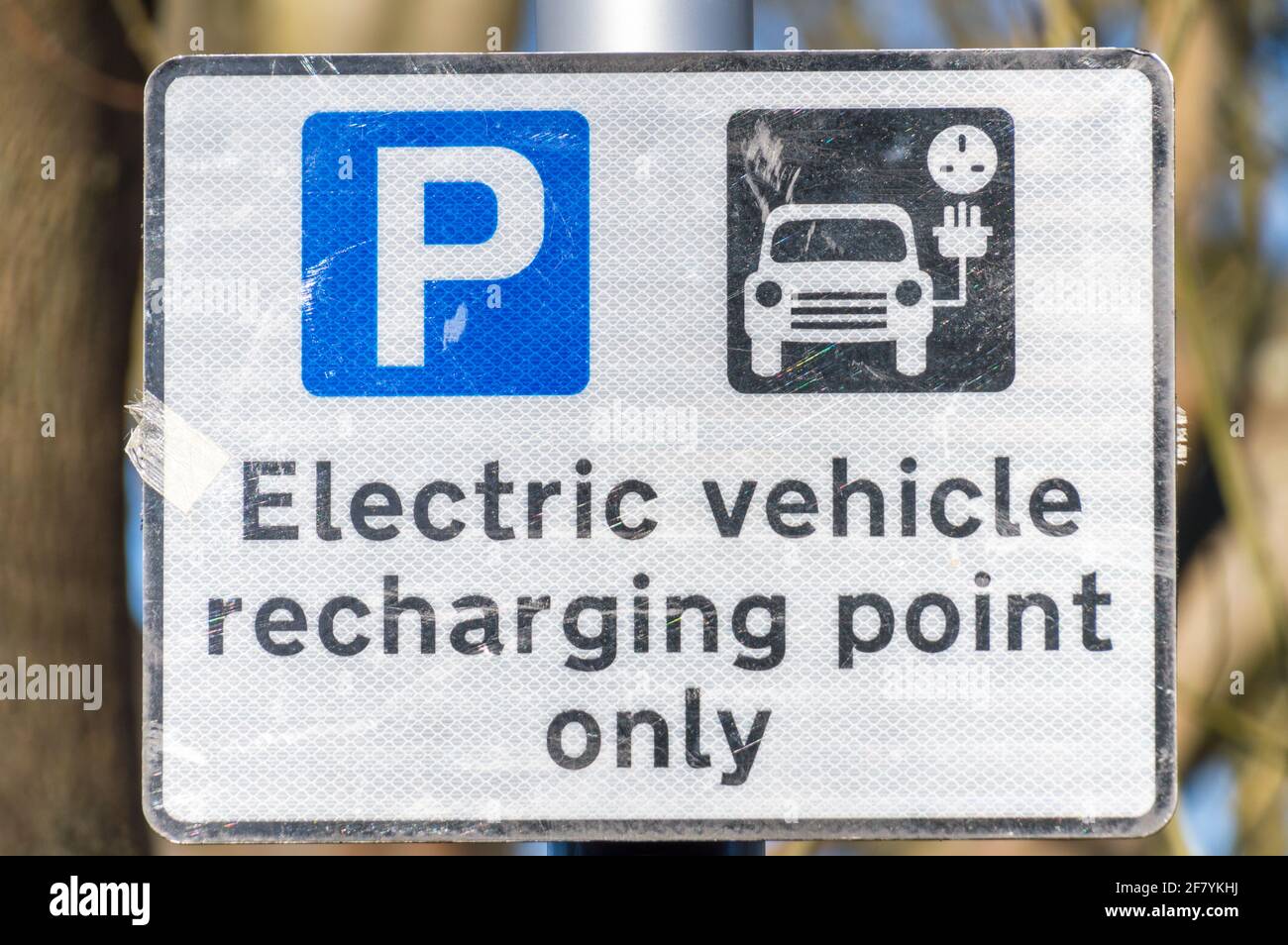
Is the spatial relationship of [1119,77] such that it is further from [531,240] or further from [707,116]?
[531,240]

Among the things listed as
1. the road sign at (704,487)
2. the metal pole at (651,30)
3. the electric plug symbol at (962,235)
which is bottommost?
the road sign at (704,487)

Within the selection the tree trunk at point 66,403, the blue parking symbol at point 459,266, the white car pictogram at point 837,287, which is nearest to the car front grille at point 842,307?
the white car pictogram at point 837,287

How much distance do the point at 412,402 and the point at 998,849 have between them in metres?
1.14

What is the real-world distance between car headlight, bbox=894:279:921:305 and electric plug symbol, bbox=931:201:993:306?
24 millimetres

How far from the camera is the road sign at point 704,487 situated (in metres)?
0.53

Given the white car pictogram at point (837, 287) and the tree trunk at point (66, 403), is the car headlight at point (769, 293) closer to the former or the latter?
the white car pictogram at point (837, 287)

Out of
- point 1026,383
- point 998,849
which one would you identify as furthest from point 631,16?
point 998,849

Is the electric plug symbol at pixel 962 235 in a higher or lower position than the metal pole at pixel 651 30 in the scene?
lower

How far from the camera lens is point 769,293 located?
0.54 m

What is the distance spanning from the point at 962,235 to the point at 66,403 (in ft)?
4.18

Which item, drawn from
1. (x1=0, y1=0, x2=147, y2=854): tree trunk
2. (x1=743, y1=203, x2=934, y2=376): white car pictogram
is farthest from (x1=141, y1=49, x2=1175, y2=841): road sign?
(x1=0, y1=0, x2=147, y2=854): tree trunk

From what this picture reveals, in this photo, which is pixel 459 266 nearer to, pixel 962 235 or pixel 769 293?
pixel 769 293

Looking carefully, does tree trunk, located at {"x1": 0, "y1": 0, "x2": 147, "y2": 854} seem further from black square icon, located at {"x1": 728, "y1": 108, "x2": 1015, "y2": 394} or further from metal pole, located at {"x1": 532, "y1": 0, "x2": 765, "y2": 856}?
black square icon, located at {"x1": 728, "y1": 108, "x2": 1015, "y2": 394}

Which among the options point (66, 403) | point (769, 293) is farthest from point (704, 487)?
point (66, 403)
